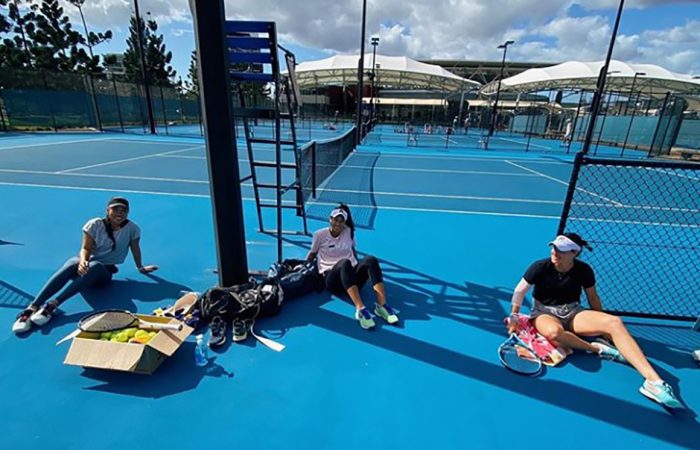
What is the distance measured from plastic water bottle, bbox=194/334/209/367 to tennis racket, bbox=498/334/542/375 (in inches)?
94.5

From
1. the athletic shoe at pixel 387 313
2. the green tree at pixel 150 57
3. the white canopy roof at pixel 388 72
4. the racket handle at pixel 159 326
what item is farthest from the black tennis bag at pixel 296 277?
the green tree at pixel 150 57

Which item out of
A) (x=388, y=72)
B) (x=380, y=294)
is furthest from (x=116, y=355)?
(x=388, y=72)

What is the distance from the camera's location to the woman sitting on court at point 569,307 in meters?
2.82

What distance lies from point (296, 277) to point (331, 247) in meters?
0.50

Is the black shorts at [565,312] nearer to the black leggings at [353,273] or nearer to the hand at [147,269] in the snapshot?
the black leggings at [353,273]

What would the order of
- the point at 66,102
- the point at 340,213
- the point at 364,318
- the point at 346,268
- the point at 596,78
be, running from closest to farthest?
the point at 364,318 < the point at 346,268 < the point at 340,213 < the point at 66,102 < the point at 596,78

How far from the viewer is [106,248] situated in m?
3.66

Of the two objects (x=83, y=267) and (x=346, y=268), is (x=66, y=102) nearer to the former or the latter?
(x=83, y=267)

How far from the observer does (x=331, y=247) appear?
387cm

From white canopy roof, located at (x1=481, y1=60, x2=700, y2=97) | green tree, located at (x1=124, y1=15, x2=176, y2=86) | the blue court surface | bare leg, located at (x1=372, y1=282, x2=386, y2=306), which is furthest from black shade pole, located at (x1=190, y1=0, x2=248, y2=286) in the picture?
green tree, located at (x1=124, y1=15, x2=176, y2=86)

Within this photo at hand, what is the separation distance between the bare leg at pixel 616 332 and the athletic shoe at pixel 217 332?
3.01 metres

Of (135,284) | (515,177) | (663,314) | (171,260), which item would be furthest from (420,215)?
(515,177)

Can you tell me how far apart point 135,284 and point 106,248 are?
19.6 inches

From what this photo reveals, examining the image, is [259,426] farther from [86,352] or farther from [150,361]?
[86,352]
